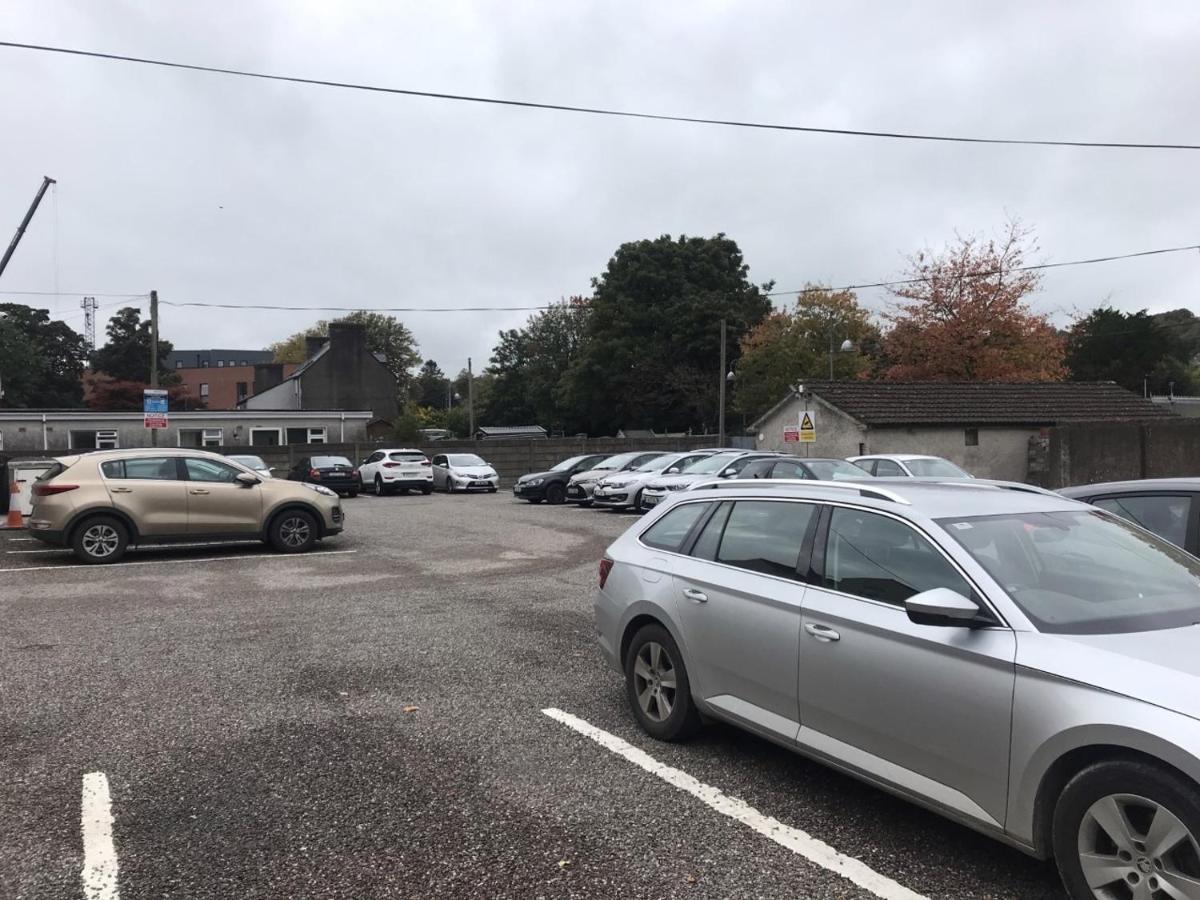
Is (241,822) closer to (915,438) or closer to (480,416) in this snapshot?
(915,438)

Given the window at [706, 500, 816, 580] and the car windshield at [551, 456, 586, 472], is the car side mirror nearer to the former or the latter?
the window at [706, 500, 816, 580]

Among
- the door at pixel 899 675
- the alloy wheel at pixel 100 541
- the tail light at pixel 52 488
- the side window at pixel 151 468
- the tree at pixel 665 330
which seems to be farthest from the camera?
the tree at pixel 665 330

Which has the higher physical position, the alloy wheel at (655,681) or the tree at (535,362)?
the tree at (535,362)

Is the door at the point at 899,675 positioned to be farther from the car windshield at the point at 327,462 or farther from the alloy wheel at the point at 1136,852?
the car windshield at the point at 327,462

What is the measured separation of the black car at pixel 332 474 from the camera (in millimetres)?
30156

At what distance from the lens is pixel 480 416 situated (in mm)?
78875

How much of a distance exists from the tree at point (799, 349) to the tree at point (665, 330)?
2.31 m

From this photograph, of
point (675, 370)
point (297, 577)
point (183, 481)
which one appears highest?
point (675, 370)

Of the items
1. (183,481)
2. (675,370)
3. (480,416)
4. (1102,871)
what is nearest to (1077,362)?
(675,370)

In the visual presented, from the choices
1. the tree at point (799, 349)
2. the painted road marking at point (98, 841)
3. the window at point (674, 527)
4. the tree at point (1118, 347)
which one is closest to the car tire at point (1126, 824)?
the window at point (674, 527)

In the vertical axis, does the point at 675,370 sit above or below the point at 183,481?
above

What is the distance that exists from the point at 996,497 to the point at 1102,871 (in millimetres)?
1815

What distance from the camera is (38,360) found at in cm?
6812

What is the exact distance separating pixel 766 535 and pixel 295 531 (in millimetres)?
10791
